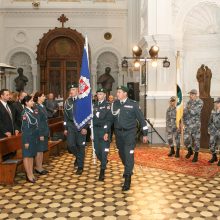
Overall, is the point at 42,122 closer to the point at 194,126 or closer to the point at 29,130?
the point at 29,130

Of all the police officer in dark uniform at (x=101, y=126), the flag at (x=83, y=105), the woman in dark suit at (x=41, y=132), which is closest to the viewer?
the police officer in dark uniform at (x=101, y=126)

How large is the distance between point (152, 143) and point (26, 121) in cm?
509

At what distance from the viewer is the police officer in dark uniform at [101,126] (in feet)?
18.4

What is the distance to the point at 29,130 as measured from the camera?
530 cm

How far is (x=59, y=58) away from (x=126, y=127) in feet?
31.4

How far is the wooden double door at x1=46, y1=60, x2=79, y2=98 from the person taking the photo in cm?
1394

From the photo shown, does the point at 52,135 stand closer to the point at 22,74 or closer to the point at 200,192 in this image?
the point at 200,192

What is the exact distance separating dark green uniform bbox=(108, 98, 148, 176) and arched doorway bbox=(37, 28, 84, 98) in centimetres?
869

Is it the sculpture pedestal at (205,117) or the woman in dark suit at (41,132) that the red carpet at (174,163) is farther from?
the woman in dark suit at (41,132)

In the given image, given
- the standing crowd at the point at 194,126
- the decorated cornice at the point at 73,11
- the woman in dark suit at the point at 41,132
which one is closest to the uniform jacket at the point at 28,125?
the woman in dark suit at the point at 41,132

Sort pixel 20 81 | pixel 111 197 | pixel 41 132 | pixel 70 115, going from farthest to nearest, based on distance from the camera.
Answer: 1. pixel 20 81
2. pixel 70 115
3. pixel 41 132
4. pixel 111 197

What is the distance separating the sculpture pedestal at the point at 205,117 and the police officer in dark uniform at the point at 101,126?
371cm

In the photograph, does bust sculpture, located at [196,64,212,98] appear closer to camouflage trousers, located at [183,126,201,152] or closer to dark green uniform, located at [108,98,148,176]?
camouflage trousers, located at [183,126,201,152]

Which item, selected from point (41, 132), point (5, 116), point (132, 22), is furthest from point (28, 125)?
point (132, 22)
